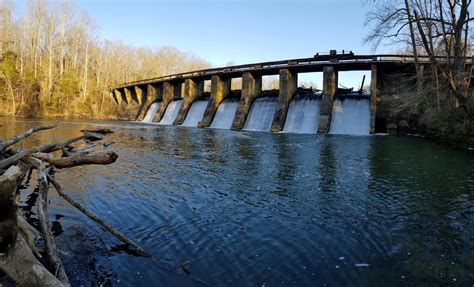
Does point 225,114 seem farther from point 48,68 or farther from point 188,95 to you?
point 48,68

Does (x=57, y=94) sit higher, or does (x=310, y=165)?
(x=57, y=94)

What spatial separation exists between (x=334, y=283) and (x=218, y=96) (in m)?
35.6

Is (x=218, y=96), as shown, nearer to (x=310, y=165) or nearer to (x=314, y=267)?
(x=310, y=165)

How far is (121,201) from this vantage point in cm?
801

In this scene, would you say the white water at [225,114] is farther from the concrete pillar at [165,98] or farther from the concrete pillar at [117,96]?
the concrete pillar at [117,96]

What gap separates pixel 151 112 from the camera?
5097 cm

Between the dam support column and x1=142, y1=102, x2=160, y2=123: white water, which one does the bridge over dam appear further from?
the dam support column

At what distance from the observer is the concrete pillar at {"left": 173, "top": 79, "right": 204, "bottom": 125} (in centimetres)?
4131

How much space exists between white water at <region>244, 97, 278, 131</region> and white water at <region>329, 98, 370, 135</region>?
5957 millimetres

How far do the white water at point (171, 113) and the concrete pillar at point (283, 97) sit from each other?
676 inches

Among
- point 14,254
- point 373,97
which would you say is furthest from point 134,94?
point 14,254

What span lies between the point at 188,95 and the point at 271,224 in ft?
124

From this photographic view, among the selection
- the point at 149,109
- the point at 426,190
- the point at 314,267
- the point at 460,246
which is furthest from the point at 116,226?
the point at 149,109

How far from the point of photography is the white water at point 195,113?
3990 centimetres
